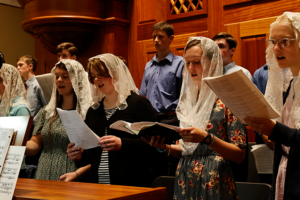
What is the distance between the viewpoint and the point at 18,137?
1673 mm

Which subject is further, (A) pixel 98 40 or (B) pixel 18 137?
(A) pixel 98 40

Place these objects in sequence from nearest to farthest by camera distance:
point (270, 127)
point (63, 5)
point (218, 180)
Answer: point (270, 127)
point (218, 180)
point (63, 5)

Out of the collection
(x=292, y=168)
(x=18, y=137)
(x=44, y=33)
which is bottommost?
(x=292, y=168)

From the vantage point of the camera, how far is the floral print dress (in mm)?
1896

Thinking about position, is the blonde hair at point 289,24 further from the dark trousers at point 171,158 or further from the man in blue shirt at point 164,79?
the man in blue shirt at point 164,79

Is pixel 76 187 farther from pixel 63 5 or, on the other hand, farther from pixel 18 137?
pixel 63 5

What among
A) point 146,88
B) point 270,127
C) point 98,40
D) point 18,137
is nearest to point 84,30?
point 98,40

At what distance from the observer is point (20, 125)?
1.72 m

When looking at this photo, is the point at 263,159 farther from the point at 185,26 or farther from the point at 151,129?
the point at 185,26

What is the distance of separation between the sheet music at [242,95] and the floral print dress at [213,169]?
38cm

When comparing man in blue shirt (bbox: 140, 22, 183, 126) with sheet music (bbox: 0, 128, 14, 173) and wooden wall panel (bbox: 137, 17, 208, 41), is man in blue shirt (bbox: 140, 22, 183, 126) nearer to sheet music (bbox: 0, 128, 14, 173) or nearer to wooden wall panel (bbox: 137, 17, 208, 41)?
wooden wall panel (bbox: 137, 17, 208, 41)

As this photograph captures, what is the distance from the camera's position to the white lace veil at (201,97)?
202cm

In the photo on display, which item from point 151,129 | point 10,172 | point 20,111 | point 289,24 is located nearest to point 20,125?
point 10,172

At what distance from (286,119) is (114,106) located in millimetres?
1208
